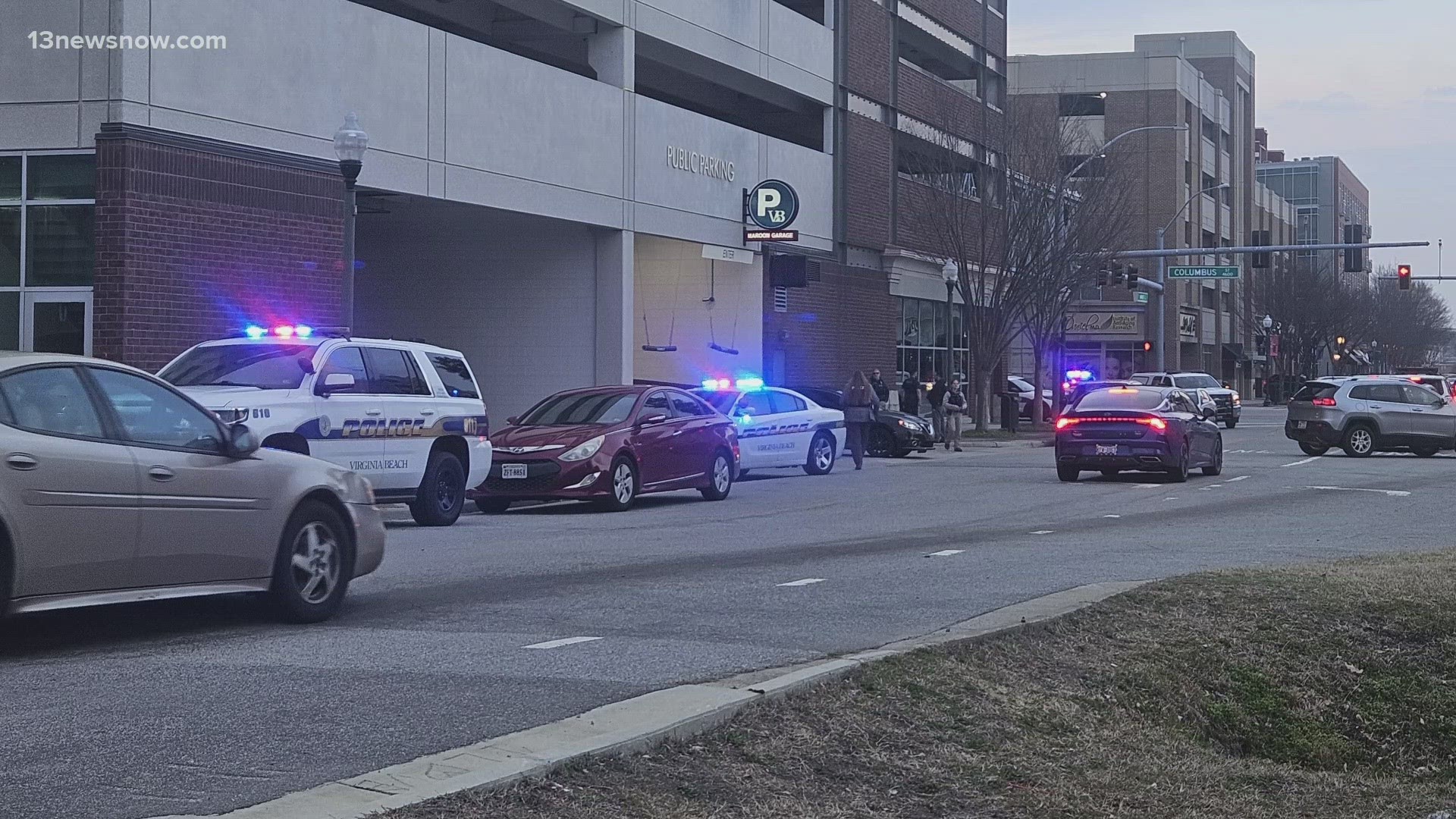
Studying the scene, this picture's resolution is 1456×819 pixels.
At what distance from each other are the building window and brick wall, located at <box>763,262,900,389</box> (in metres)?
19.1

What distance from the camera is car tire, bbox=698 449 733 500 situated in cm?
2136

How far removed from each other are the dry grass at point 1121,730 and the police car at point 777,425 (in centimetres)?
1523

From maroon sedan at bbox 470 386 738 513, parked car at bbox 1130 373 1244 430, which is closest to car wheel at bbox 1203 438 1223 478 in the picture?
maroon sedan at bbox 470 386 738 513

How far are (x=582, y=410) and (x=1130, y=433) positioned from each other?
8972 mm

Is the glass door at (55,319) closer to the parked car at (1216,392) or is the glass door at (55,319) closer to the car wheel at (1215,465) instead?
the car wheel at (1215,465)

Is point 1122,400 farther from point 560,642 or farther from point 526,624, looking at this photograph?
point 560,642

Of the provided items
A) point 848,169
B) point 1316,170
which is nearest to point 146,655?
point 848,169

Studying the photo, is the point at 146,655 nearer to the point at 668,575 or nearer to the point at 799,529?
the point at 668,575

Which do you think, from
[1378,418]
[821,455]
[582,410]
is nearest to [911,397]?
[1378,418]

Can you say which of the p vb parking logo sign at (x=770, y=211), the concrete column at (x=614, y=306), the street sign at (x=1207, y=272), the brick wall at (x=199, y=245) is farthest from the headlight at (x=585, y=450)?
the street sign at (x=1207, y=272)

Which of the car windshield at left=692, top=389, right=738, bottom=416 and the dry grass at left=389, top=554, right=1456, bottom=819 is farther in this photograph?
the car windshield at left=692, top=389, right=738, bottom=416

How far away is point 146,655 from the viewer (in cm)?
818

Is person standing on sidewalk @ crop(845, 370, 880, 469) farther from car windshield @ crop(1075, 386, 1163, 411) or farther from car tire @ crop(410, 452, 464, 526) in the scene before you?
car tire @ crop(410, 452, 464, 526)

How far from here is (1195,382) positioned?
52.3m
